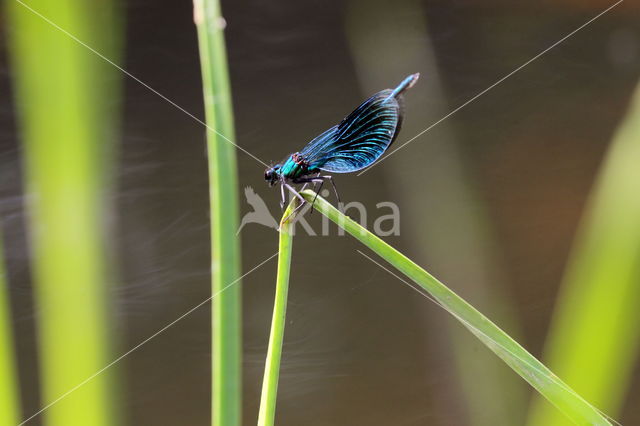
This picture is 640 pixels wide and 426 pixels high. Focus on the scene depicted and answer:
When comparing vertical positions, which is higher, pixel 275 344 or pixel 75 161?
pixel 75 161

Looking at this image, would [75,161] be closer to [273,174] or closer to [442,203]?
[273,174]

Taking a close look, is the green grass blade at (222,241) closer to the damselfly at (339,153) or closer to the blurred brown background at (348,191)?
the damselfly at (339,153)

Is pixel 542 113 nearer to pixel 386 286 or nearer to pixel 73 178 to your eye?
pixel 386 286

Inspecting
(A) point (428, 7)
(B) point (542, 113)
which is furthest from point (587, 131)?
(A) point (428, 7)

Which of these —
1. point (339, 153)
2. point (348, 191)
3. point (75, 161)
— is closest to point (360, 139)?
point (339, 153)

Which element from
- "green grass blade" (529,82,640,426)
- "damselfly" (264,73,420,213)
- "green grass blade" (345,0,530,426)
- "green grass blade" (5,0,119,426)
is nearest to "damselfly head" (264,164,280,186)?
"damselfly" (264,73,420,213)

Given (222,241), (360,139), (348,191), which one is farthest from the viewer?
(348,191)

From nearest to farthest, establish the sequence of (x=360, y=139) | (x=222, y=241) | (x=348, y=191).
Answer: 1. (x=222, y=241)
2. (x=360, y=139)
3. (x=348, y=191)

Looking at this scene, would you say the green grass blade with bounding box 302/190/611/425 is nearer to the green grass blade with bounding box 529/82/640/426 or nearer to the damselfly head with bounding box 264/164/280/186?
the green grass blade with bounding box 529/82/640/426
